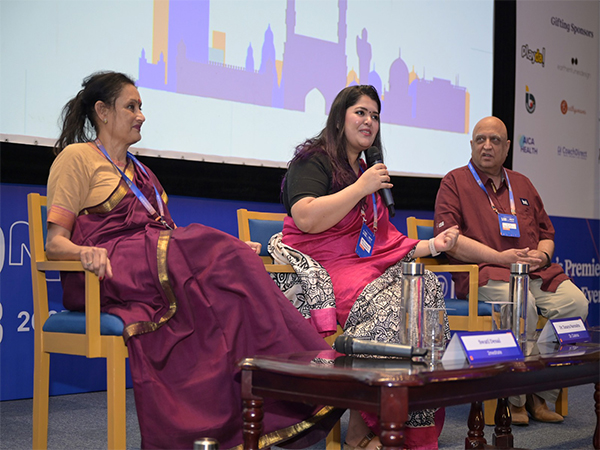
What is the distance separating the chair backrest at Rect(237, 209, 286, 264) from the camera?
2.72 meters

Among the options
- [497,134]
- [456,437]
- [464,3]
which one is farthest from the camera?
[464,3]

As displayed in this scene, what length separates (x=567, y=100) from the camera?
17.1 ft

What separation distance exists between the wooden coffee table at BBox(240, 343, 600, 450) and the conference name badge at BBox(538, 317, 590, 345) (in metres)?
0.23

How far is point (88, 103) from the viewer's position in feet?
7.92

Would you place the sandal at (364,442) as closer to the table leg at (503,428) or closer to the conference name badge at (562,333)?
the table leg at (503,428)

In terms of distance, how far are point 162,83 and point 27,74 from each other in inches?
24.1

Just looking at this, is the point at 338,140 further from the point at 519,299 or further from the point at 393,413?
the point at 393,413

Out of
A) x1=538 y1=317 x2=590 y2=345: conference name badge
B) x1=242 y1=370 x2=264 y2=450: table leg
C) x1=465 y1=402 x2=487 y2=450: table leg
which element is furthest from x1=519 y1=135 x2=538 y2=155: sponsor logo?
x1=242 y1=370 x2=264 y2=450: table leg

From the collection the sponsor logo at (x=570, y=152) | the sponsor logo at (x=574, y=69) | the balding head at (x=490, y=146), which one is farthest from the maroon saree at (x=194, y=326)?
the sponsor logo at (x=574, y=69)

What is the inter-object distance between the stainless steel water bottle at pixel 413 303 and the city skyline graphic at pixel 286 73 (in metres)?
1.92

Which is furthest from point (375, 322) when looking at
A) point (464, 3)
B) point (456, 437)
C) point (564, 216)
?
point (564, 216)

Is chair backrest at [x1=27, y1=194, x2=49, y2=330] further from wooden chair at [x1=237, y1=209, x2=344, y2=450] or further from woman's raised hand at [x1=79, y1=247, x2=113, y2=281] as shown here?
wooden chair at [x1=237, y1=209, x2=344, y2=450]

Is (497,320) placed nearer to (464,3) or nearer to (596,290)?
(464,3)

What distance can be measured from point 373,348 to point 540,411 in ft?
5.38
